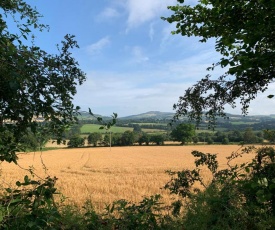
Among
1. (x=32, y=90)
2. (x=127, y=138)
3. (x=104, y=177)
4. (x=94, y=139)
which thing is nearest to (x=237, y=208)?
(x=32, y=90)

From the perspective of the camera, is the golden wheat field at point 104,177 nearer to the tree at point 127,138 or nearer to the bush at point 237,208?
the bush at point 237,208

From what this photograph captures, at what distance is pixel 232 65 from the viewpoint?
2381 millimetres

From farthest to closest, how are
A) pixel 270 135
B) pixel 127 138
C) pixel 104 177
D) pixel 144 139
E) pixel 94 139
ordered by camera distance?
pixel 144 139 → pixel 127 138 → pixel 94 139 → pixel 104 177 → pixel 270 135

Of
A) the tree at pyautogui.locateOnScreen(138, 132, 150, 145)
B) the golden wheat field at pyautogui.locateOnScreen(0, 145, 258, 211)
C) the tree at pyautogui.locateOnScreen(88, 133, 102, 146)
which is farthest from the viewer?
the tree at pyautogui.locateOnScreen(138, 132, 150, 145)

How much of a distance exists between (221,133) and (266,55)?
10302 centimetres

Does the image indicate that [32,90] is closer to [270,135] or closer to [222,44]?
[222,44]

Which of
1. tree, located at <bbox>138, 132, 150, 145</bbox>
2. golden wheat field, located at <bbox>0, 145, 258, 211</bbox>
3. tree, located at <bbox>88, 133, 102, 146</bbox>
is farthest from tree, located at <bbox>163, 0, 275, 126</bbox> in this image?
tree, located at <bbox>138, 132, 150, 145</bbox>

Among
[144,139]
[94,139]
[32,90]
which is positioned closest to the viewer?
[32,90]

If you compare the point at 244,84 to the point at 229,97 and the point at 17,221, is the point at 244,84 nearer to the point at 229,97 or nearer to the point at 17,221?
the point at 229,97

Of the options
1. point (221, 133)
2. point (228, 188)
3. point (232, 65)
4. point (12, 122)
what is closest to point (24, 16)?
point (12, 122)

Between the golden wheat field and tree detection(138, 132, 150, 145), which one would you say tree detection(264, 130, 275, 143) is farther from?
tree detection(138, 132, 150, 145)

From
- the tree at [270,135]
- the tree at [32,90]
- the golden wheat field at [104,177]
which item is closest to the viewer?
the tree at [32,90]

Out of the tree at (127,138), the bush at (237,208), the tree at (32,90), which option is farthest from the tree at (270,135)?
the tree at (127,138)

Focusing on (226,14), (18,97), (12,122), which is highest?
(226,14)
